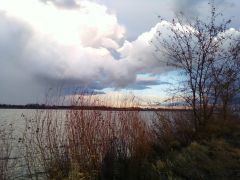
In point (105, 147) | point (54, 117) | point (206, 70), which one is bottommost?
point (105, 147)

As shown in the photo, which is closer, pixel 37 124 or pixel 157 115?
pixel 37 124

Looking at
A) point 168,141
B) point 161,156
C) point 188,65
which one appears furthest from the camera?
point 188,65

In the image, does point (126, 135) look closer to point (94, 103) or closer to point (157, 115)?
point (94, 103)

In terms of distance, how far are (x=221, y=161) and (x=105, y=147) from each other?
9.89 ft

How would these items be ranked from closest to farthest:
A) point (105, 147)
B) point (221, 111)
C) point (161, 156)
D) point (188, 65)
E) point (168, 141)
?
point (105, 147), point (161, 156), point (168, 141), point (188, 65), point (221, 111)

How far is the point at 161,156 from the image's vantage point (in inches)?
456

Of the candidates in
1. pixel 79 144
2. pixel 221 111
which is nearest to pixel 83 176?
pixel 79 144

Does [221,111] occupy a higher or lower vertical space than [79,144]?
higher

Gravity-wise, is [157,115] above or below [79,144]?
above

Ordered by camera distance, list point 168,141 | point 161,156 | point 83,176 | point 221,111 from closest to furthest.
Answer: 1. point 83,176
2. point 161,156
3. point 168,141
4. point 221,111

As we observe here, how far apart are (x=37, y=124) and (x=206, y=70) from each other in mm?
7604

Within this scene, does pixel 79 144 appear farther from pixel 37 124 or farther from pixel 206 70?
pixel 206 70

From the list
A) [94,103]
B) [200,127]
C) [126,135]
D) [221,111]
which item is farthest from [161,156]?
[221,111]

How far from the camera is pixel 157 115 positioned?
47.2 feet
